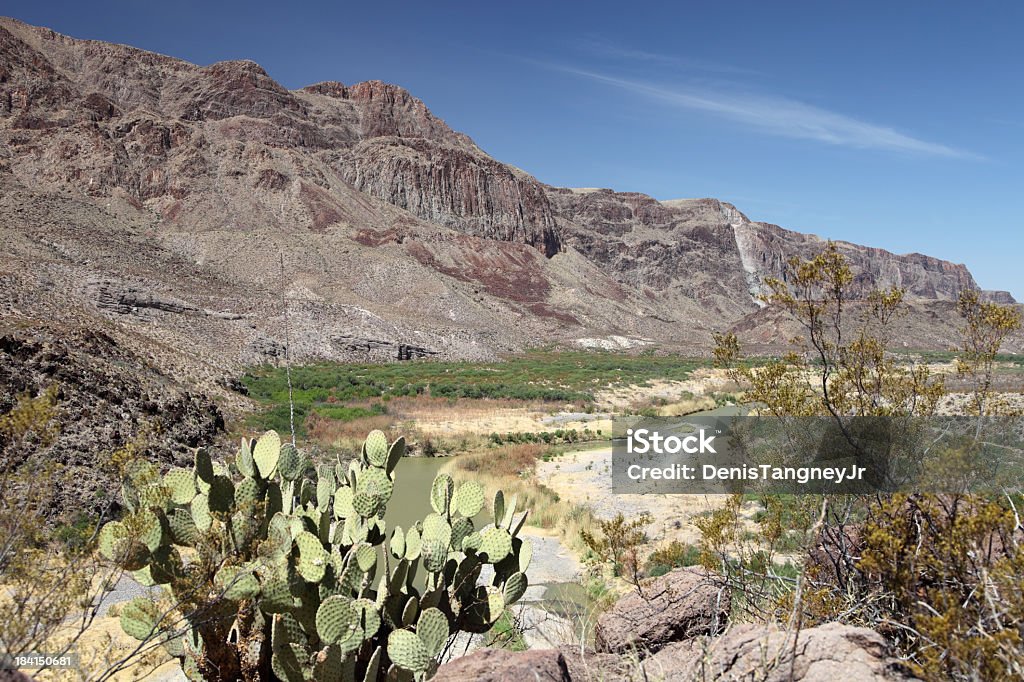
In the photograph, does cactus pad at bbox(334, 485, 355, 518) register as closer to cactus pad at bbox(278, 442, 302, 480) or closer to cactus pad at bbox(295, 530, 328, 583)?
cactus pad at bbox(278, 442, 302, 480)

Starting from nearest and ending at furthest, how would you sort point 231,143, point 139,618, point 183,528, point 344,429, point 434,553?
point 139,618 < point 434,553 < point 183,528 < point 344,429 < point 231,143

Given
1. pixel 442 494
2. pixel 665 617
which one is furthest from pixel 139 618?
pixel 665 617

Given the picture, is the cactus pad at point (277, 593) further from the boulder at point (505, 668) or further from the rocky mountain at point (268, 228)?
the rocky mountain at point (268, 228)

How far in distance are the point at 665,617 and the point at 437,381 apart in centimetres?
3299

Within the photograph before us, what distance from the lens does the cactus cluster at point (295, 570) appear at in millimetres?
4168

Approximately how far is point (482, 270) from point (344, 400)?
58.7 m

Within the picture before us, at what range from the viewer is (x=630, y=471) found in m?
17.5

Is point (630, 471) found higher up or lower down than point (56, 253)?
lower down

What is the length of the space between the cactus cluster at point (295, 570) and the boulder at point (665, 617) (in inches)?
35.5

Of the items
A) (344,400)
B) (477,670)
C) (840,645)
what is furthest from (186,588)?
(344,400)

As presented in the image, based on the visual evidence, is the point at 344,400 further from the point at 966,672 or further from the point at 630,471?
the point at 966,672

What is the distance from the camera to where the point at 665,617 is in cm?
485

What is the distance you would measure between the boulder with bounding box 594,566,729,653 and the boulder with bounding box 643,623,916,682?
1034 millimetres

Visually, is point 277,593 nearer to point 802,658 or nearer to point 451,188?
point 802,658
